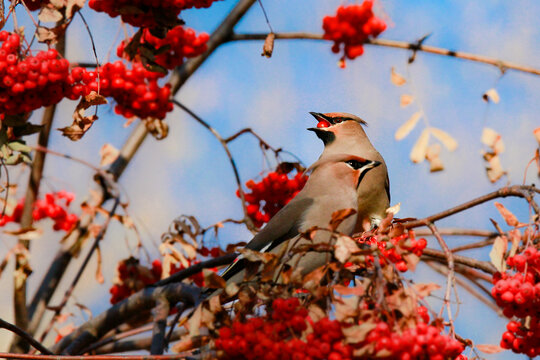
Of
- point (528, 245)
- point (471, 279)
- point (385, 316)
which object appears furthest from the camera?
point (471, 279)

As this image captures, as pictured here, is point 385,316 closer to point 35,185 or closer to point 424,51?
point 424,51

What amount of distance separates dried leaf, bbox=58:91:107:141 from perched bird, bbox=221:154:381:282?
0.63 meters

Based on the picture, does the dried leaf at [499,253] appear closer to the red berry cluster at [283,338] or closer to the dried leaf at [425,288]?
the dried leaf at [425,288]

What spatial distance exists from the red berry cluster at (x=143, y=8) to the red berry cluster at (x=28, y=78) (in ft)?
0.71

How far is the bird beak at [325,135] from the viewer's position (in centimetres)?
374

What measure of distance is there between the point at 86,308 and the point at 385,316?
2179 mm

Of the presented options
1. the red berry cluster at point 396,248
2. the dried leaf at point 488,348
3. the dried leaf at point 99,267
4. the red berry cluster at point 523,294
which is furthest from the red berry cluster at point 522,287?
the dried leaf at point 99,267

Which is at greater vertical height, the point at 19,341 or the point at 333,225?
the point at 19,341

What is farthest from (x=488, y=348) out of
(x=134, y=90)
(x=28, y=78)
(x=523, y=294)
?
(x=134, y=90)

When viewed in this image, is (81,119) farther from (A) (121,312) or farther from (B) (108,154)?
(B) (108,154)

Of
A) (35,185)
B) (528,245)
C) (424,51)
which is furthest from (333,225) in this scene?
(35,185)

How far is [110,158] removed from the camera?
11.8 ft

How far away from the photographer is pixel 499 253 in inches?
85.4

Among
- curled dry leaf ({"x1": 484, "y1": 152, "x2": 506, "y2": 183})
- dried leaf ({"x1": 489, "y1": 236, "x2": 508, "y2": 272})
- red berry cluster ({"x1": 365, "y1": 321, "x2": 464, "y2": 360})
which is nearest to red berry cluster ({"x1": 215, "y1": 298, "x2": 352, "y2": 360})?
red berry cluster ({"x1": 365, "y1": 321, "x2": 464, "y2": 360})
